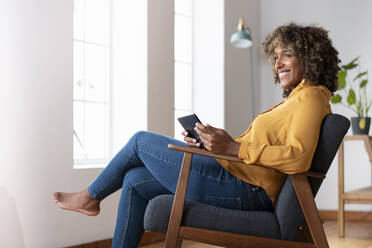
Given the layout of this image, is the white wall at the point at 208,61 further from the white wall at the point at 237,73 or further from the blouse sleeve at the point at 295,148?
the blouse sleeve at the point at 295,148

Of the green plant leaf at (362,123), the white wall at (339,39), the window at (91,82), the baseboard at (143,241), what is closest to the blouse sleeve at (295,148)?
the baseboard at (143,241)

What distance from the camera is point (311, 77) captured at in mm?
2084

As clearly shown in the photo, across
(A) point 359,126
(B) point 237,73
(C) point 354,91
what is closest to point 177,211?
Result: (A) point 359,126

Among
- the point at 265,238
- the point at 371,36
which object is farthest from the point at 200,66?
the point at 265,238

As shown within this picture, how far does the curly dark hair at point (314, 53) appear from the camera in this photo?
210 centimetres

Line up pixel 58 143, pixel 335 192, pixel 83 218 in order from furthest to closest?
pixel 335 192 < pixel 83 218 < pixel 58 143

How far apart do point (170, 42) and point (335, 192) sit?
2311mm

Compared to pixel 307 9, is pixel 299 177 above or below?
below

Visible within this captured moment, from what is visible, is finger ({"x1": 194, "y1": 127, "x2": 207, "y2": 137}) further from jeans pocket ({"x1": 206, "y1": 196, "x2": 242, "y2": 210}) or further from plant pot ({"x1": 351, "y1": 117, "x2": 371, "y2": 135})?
plant pot ({"x1": 351, "y1": 117, "x2": 371, "y2": 135})

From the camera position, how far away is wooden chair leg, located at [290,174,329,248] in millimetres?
1865

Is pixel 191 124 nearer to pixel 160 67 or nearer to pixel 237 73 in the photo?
pixel 160 67

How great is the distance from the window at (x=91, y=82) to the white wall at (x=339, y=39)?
207 centimetres

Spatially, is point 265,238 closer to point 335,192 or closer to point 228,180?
point 228,180

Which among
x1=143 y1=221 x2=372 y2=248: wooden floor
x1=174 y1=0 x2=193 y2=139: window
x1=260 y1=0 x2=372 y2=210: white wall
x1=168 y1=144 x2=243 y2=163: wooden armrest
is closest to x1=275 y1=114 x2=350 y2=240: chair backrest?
x1=168 y1=144 x2=243 y2=163: wooden armrest
